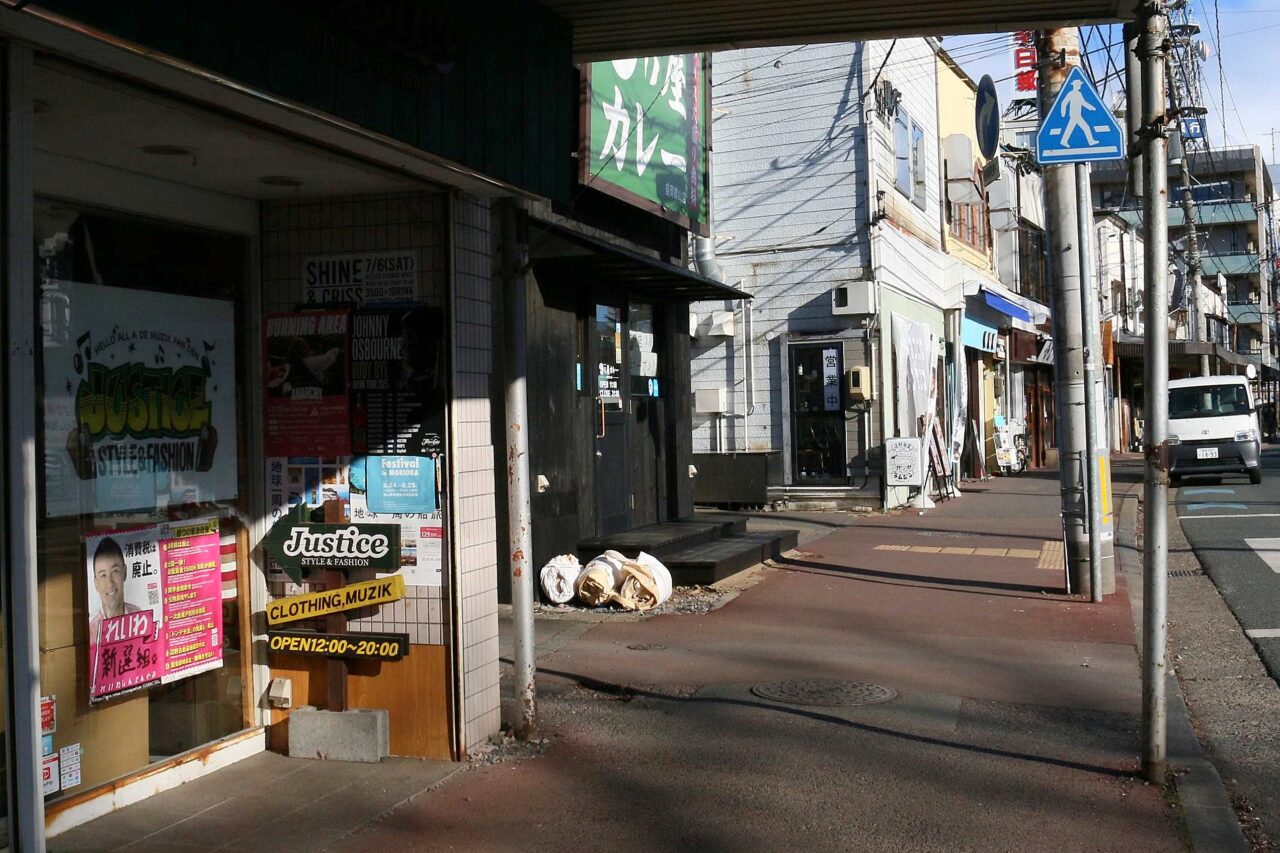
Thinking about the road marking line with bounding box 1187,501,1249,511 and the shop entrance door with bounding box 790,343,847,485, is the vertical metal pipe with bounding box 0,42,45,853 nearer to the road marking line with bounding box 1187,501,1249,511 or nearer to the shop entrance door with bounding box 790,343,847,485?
the shop entrance door with bounding box 790,343,847,485

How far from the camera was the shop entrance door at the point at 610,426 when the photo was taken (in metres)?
12.0

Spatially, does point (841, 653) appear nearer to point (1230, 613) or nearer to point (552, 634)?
point (552, 634)

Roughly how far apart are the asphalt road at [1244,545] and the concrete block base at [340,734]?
18.9 ft

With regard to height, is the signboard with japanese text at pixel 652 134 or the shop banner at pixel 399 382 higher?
the signboard with japanese text at pixel 652 134

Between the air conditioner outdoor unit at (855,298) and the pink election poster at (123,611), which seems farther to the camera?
the air conditioner outdoor unit at (855,298)

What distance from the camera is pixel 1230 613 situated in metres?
10.3

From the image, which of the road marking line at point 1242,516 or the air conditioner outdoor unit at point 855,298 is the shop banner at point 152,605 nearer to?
the air conditioner outdoor unit at point 855,298

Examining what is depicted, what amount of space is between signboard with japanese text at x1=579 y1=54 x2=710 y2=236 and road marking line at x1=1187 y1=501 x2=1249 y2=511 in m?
10.2

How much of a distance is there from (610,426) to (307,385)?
21.1ft

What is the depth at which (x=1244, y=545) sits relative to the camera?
46.4 ft

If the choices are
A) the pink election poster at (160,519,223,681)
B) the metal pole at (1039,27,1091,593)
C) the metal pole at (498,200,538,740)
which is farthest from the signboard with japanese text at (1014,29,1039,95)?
the pink election poster at (160,519,223,681)

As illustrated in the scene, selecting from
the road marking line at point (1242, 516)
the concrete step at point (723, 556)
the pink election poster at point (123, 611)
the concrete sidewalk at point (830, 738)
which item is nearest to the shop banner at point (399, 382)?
the pink election poster at point (123, 611)

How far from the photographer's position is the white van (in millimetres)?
23500

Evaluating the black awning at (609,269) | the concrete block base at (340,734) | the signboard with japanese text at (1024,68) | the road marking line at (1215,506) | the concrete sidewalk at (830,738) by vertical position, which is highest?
the signboard with japanese text at (1024,68)
